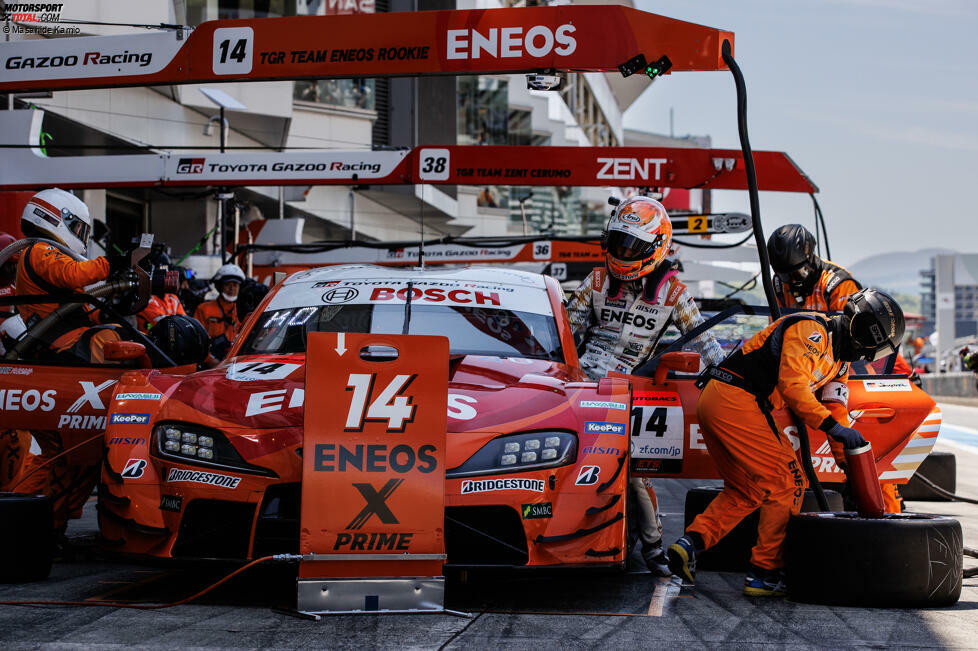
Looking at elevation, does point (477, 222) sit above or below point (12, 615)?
above

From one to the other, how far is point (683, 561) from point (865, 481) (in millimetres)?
865

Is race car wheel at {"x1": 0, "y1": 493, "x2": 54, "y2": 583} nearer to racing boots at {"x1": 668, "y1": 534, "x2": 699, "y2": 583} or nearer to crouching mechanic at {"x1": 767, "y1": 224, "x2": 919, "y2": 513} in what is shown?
A: racing boots at {"x1": 668, "y1": 534, "x2": 699, "y2": 583}

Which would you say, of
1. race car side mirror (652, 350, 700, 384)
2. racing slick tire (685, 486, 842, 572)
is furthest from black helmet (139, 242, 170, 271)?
racing slick tire (685, 486, 842, 572)

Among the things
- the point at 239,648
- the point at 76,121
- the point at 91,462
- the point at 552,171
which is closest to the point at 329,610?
the point at 239,648

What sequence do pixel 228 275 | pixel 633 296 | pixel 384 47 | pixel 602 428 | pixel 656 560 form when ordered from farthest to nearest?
pixel 228 275 < pixel 384 47 < pixel 633 296 < pixel 656 560 < pixel 602 428

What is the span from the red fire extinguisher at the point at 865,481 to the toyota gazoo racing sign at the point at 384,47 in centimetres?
337

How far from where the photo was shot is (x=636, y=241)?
6.79 meters

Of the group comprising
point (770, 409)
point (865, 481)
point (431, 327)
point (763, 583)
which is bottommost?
point (763, 583)

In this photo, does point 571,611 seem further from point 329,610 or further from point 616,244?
point 616,244

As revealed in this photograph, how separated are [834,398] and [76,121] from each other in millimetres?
12751

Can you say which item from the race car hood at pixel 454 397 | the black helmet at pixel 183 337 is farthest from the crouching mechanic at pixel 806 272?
the black helmet at pixel 183 337

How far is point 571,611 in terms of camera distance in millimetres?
4777

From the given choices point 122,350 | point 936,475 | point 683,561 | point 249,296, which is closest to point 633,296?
point 683,561

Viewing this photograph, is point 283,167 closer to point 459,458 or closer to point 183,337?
point 183,337
